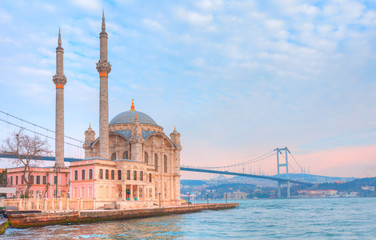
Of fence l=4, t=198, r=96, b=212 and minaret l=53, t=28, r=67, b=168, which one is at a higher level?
minaret l=53, t=28, r=67, b=168

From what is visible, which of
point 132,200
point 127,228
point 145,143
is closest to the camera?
point 127,228

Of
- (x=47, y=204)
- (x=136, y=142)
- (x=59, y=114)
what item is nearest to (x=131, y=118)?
(x=136, y=142)

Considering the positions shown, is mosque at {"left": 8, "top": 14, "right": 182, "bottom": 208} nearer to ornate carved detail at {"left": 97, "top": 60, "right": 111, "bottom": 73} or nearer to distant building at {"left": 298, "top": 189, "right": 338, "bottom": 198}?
ornate carved detail at {"left": 97, "top": 60, "right": 111, "bottom": 73}

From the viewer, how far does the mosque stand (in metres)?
46.9

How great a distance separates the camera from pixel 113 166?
1908 inches

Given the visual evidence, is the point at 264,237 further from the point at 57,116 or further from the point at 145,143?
the point at 57,116

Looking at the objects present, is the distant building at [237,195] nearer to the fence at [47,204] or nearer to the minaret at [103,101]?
the minaret at [103,101]

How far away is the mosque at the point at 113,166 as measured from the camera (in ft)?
154

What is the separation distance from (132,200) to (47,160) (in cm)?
3352

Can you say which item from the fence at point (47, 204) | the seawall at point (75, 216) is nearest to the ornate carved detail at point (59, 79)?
the fence at point (47, 204)

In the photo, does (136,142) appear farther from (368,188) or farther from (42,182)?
(368,188)

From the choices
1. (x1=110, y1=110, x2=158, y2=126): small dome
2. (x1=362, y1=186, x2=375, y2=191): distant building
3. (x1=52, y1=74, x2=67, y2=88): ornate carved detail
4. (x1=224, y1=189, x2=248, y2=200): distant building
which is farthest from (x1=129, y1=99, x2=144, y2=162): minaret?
(x1=362, y1=186, x2=375, y2=191): distant building

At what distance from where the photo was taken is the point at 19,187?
52.5 m

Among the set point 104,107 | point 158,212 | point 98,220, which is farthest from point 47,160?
point 98,220
